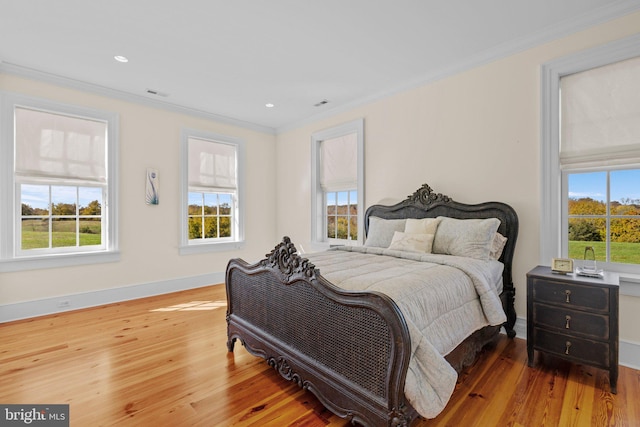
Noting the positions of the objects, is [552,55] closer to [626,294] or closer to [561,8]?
[561,8]

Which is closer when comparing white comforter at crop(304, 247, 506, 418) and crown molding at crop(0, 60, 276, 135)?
A: white comforter at crop(304, 247, 506, 418)

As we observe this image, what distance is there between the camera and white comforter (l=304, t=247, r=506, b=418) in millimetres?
1393

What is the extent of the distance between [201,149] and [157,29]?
2295 mm

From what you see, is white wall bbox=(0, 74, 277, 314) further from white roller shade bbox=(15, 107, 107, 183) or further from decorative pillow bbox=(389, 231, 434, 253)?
decorative pillow bbox=(389, 231, 434, 253)

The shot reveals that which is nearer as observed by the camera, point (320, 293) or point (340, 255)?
point (320, 293)

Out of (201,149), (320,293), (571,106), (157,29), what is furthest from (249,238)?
(571,106)

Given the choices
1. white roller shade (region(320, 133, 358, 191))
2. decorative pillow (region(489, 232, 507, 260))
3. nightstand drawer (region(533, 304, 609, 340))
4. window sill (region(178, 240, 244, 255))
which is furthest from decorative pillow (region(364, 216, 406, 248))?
window sill (region(178, 240, 244, 255))

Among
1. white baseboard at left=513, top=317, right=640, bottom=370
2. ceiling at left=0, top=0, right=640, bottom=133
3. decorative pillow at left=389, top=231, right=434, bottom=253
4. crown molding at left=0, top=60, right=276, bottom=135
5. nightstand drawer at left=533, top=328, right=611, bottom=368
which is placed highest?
ceiling at left=0, top=0, right=640, bottom=133

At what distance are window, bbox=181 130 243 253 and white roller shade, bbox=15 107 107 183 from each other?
107 centimetres

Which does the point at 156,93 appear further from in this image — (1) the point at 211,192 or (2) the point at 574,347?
(2) the point at 574,347

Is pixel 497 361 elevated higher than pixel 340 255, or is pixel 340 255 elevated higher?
pixel 340 255

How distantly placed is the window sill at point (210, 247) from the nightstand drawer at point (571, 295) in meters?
4.15

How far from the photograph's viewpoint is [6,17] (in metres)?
2.38

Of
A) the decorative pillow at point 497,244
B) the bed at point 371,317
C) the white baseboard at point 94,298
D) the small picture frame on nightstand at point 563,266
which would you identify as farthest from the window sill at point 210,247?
the small picture frame on nightstand at point 563,266
